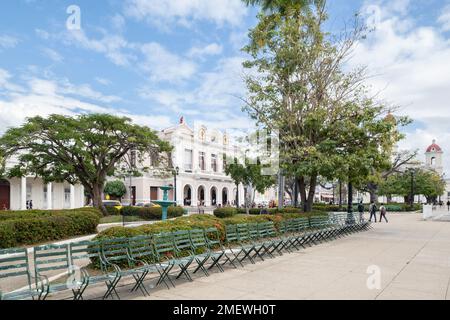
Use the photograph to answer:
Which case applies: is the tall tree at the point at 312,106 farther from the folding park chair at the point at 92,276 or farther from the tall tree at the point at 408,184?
the tall tree at the point at 408,184

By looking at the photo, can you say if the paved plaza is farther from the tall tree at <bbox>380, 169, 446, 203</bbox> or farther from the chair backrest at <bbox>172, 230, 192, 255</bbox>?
the tall tree at <bbox>380, 169, 446, 203</bbox>

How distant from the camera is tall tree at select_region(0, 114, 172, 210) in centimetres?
2281

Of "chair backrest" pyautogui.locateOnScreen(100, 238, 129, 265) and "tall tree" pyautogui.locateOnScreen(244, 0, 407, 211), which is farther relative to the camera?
"tall tree" pyautogui.locateOnScreen(244, 0, 407, 211)

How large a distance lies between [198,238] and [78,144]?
624 inches

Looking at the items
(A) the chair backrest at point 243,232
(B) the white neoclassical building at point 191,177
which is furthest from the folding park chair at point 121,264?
(B) the white neoclassical building at point 191,177

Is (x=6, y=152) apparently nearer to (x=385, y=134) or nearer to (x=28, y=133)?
(x=28, y=133)

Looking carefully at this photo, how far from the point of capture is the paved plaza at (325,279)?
7086mm

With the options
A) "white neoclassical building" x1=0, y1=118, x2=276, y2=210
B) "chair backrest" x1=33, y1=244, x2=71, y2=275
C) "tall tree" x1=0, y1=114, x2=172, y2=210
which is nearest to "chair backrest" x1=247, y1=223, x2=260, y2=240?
"chair backrest" x1=33, y1=244, x2=71, y2=275

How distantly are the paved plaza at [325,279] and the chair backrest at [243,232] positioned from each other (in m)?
1.15

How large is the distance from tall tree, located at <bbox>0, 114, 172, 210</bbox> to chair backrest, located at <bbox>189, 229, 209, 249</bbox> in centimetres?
1535

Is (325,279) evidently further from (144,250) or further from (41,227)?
(41,227)

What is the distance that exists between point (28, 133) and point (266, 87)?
13.3 meters

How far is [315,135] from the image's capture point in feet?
64.4
